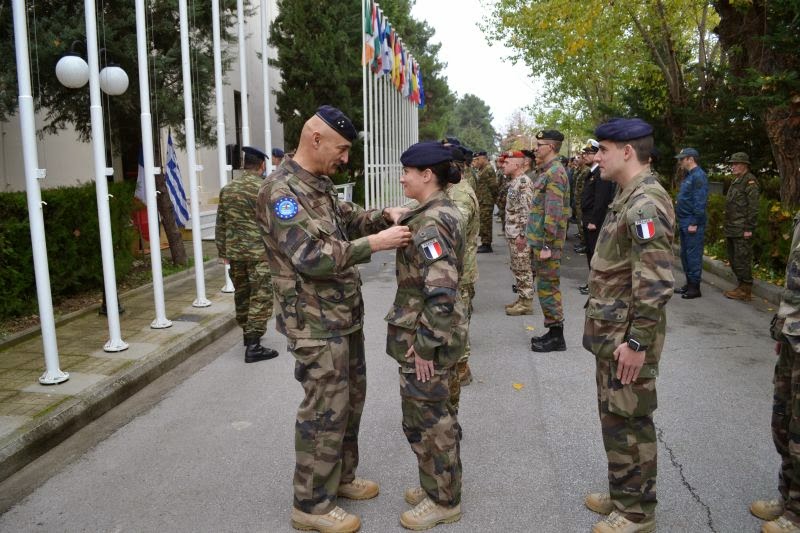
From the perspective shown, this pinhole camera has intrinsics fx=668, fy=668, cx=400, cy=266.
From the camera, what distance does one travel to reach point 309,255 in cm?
320

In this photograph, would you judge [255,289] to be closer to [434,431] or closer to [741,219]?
[434,431]

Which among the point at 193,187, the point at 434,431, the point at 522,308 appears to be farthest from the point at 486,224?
the point at 434,431

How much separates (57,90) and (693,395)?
900 centimetres

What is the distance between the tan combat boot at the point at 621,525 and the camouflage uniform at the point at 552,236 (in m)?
3.37

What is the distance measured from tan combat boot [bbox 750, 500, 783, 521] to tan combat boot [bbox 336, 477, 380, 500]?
6.64 ft

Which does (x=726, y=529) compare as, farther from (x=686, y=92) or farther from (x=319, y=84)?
(x=319, y=84)

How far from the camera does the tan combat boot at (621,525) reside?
10.8 feet

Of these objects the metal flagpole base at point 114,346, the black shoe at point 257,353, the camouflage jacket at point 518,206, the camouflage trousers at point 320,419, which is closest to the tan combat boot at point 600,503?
the camouflage trousers at point 320,419

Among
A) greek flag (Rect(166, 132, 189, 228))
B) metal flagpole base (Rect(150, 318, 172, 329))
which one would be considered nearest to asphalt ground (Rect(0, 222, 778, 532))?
metal flagpole base (Rect(150, 318, 172, 329))

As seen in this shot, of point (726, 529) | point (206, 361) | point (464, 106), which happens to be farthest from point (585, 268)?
point (464, 106)

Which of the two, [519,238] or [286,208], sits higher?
[286,208]

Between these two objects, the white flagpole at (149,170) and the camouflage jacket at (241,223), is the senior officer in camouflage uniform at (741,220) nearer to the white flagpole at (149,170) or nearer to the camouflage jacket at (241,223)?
the camouflage jacket at (241,223)

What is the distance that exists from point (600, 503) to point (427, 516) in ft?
3.07

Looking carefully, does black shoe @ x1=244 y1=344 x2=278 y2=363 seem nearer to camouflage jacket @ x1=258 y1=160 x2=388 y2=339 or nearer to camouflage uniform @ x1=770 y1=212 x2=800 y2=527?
camouflage jacket @ x1=258 y1=160 x2=388 y2=339
